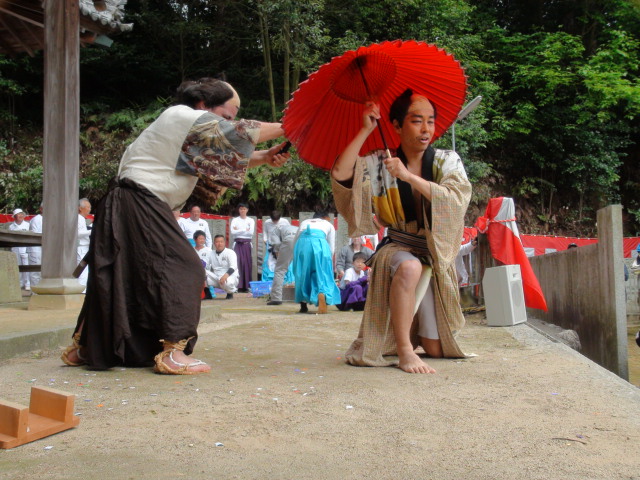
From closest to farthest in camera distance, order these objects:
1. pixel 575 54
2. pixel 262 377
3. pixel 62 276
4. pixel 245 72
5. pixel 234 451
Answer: pixel 234 451 < pixel 262 377 < pixel 62 276 < pixel 575 54 < pixel 245 72

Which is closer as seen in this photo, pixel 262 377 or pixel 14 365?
pixel 262 377

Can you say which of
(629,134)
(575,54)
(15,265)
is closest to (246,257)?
(15,265)

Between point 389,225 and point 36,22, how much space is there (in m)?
5.26

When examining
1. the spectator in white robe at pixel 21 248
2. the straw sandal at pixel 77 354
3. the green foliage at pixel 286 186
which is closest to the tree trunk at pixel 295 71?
the green foliage at pixel 286 186

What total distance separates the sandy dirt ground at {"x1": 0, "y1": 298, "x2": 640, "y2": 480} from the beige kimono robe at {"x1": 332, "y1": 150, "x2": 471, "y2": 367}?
25 cm

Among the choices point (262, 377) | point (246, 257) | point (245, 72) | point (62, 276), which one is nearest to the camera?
point (262, 377)

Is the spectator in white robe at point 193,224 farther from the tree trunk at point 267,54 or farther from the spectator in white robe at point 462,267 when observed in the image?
the tree trunk at point 267,54

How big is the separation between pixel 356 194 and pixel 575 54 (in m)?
18.3

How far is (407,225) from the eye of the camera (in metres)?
3.83

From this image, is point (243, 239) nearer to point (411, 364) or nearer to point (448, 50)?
point (448, 50)

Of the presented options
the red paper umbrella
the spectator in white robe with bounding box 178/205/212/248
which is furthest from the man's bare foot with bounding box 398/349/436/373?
the spectator in white robe with bounding box 178/205/212/248

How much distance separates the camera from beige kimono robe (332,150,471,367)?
3574 mm

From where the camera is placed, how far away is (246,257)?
574 inches

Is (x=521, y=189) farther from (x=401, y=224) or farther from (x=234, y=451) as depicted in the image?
(x=234, y=451)
